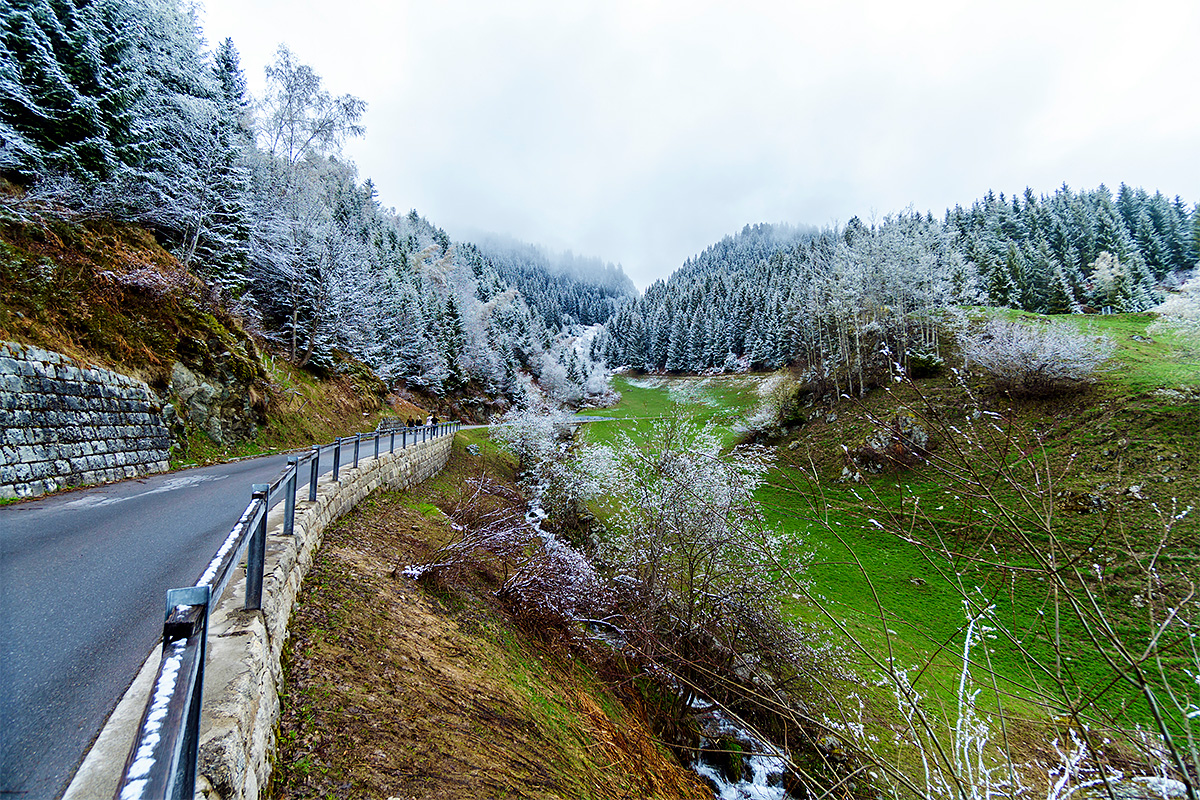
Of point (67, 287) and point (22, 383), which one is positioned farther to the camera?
point (67, 287)

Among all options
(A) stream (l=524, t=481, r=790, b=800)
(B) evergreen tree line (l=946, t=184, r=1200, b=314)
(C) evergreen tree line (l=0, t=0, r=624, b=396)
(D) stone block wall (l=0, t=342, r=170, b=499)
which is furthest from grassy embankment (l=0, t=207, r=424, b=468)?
(B) evergreen tree line (l=946, t=184, r=1200, b=314)

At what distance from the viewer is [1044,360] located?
21.1m

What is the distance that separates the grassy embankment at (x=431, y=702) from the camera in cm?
363

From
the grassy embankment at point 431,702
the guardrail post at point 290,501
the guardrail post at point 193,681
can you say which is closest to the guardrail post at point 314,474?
the grassy embankment at point 431,702

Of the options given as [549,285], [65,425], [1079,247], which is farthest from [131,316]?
[549,285]

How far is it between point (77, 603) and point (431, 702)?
3.44 meters

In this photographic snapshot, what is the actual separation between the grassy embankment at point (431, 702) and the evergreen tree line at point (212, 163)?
520 inches

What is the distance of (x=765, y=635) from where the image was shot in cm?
766

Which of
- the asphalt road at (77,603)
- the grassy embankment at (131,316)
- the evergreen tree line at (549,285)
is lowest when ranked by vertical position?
the asphalt road at (77,603)

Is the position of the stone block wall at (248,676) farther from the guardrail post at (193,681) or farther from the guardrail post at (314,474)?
the guardrail post at (314,474)

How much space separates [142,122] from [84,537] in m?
15.0

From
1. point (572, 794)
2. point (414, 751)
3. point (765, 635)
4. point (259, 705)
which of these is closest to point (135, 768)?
point (259, 705)

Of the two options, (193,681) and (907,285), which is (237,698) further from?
(907,285)

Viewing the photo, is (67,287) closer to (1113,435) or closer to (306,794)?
(306,794)
